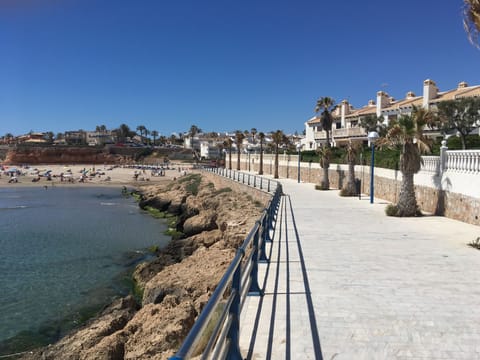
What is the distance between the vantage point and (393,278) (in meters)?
7.32

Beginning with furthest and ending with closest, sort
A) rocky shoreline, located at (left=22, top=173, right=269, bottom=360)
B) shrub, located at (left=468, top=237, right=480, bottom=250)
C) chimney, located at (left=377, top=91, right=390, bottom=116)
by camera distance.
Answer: chimney, located at (left=377, top=91, right=390, bottom=116) < shrub, located at (left=468, top=237, right=480, bottom=250) < rocky shoreline, located at (left=22, top=173, right=269, bottom=360)

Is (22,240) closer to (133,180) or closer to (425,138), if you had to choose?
(425,138)

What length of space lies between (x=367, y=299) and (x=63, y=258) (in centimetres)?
1845

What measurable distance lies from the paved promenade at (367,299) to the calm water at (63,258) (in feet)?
27.8

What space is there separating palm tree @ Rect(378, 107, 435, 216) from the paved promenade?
364cm

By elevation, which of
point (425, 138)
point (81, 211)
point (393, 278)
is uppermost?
point (425, 138)

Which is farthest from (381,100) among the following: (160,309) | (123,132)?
(123,132)

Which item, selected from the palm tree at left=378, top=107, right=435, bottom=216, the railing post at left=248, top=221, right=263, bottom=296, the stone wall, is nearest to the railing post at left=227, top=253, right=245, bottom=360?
the railing post at left=248, top=221, right=263, bottom=296

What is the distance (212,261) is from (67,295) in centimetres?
611

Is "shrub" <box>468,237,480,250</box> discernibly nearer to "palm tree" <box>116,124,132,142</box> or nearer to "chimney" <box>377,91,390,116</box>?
"chimney" <box>377,91,390,116</box>

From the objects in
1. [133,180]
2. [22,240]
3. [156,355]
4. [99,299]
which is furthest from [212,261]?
[133,180]

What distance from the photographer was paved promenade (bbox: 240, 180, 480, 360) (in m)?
4.59

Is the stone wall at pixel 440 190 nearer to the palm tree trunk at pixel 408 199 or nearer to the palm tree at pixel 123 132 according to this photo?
the palm tree trunk at pixel 408 199

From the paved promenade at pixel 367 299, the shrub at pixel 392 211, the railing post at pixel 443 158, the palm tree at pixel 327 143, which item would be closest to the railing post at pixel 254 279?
the paved promenade at pixel 367 299
